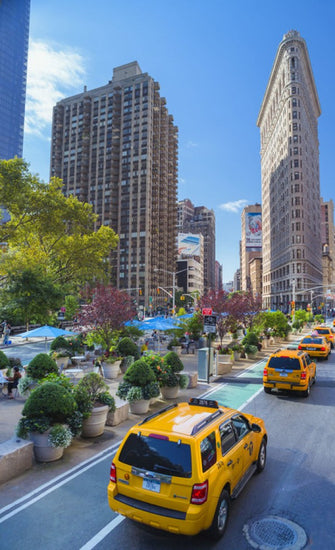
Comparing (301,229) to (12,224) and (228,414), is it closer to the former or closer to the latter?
(12,224)

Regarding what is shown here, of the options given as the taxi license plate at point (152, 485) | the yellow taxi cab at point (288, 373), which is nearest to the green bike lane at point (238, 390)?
the yellow taxi cab at point (288, 373)

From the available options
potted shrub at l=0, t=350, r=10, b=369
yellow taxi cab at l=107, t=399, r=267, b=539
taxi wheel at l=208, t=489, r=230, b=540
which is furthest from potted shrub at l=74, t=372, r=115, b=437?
potted shrub at l=0, t=350, r=10, b=369

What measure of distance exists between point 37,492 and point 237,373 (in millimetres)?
13257

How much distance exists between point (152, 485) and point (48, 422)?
3.61 m

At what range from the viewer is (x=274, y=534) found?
191 inches

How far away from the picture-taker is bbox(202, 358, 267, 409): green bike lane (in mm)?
12171

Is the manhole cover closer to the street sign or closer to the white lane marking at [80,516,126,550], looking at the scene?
the white lane marking at [80,516,126,550]

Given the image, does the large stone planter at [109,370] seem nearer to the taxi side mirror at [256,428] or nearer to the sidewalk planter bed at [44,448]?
the sidewalk planter bed at [44,448]

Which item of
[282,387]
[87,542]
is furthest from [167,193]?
[87,542]

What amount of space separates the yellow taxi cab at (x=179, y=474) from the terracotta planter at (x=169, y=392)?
6914 mm

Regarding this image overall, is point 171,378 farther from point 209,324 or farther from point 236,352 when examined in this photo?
point 236,352

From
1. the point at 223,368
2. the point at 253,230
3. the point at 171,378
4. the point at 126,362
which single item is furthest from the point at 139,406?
the point at 253,230

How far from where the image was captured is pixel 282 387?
41.6ft

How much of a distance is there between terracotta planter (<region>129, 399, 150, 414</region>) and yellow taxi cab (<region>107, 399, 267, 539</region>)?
17.2 ft
